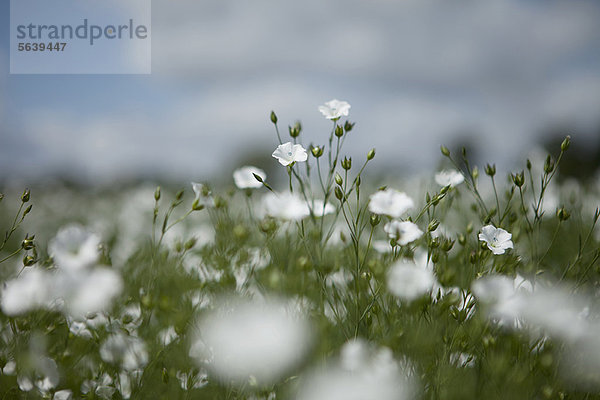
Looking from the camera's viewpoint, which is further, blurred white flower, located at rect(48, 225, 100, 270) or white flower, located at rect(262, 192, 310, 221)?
white flower, located at rect(262, 192, 310, 221)

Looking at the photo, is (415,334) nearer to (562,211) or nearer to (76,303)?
(562,211)

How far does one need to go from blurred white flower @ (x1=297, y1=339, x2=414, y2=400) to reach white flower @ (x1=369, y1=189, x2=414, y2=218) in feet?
1.31

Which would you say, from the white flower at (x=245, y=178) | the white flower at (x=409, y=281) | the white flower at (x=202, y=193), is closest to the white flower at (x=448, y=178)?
the white flower at (x=409, y=281)

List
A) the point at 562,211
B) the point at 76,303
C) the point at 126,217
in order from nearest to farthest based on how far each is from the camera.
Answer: the point at 76,303, the point at 562,211, the point at 126,217

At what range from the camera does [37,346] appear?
4.88 feet

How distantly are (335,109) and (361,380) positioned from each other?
102 centimetres

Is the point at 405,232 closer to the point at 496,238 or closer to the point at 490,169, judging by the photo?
the point at 496,238

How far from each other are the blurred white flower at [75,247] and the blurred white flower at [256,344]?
0.43 m

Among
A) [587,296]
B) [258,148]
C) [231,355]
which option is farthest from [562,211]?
[258,148]

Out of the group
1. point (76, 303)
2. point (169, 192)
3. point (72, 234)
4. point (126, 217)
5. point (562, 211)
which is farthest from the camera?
point (169, 192)

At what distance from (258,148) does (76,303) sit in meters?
10.8

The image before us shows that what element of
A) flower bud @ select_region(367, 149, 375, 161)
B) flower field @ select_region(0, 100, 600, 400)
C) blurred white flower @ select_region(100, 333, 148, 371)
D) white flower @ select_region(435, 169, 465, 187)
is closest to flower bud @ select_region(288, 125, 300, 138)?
flower field @ select_region(0, 100, 600, 400)

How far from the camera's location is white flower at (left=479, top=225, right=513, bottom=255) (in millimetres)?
1440

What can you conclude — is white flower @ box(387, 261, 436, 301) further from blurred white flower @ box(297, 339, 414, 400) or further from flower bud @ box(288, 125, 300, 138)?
flower bud @ box(288, 125, 300, 138)
